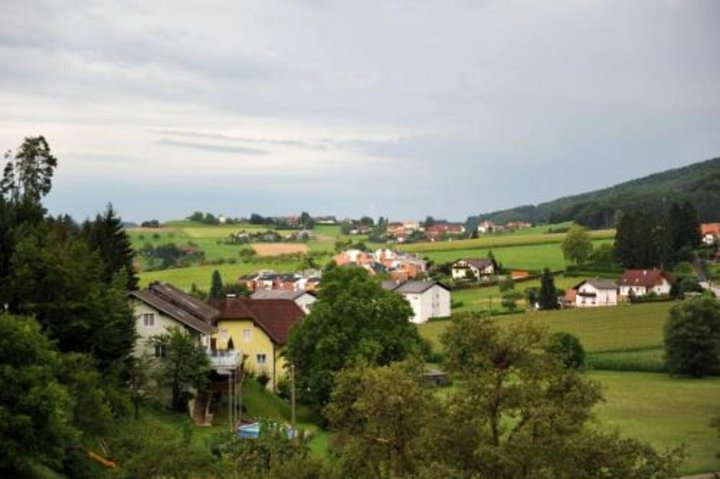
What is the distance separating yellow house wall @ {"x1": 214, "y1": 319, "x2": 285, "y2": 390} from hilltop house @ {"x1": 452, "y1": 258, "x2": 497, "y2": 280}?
273 ft

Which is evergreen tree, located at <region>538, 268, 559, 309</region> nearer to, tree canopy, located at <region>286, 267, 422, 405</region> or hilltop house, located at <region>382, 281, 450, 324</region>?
hilltop house, located at <region>382, 281, 450, 324</region>

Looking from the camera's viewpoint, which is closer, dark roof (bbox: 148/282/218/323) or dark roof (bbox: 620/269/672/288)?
dark roof (bbox: 148/282/218/323)

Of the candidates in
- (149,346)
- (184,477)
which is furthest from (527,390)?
(149,346)

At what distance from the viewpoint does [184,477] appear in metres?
26.8

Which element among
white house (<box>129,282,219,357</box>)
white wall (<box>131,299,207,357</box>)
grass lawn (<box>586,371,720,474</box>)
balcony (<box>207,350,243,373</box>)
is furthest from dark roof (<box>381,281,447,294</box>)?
white wall (<box>131,299,207,357</box>)

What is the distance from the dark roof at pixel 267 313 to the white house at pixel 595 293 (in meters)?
58.5

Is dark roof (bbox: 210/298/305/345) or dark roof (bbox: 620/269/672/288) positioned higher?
dark roof (bbox: 620/269/672/288)

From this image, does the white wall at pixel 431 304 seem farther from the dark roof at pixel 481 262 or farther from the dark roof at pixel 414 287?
the dark roof at pixel 481 262

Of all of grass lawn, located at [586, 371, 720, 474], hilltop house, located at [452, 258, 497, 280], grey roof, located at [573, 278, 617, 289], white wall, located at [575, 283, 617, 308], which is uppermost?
hilltop house, located at [452, 258, 497, 280]

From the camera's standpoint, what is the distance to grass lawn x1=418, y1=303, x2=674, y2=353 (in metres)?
83.1

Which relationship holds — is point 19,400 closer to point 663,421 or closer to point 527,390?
point 527,390

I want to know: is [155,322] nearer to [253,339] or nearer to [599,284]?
[253,339]

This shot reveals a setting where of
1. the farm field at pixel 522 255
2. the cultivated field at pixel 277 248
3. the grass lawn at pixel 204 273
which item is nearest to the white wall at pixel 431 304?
the farm field at pixel 522 255

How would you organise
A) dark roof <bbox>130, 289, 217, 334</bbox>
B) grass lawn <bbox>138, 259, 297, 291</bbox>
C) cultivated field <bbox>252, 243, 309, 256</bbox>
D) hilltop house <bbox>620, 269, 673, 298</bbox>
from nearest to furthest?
1. dark roof <bbox>130, 289, 217, 334</bbox>
2. hilltop house <bbox>620, 269, 673, 298</bbox>
3. grass lawn <bbox>138, 259, 297, 291</bbox>
4. cultivated field <bbox>252, 243, 309, 256</bbox>
